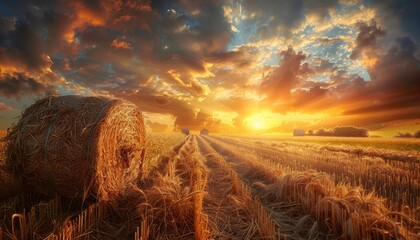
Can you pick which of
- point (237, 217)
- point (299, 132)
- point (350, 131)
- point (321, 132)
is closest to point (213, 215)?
point (237, 217)

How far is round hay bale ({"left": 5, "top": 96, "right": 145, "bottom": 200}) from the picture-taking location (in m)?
4.96

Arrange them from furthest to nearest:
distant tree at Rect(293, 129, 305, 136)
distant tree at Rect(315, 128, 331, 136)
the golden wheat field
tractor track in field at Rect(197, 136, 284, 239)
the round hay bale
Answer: distant tree at Rect(315, 128, 331, 136), distant tree at Rect(293, 129, 305, 136), the round hay bale, tractor track in field at Rect(197, 136, 284, 239), the golden wheat field

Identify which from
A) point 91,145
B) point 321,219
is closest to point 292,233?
point 321,219

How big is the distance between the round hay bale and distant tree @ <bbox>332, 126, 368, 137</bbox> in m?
56.3

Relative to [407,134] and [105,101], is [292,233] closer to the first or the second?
[105,101]

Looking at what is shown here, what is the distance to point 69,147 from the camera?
16.4 ft

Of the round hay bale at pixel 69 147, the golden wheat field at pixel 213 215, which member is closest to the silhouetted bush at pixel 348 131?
the golden wheat field at pixel 213 215

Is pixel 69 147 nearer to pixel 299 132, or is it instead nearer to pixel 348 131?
pixel 348 131

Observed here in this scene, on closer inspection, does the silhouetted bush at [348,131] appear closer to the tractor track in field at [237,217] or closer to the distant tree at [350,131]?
the distant tree at [350,131]

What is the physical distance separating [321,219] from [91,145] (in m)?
4.62

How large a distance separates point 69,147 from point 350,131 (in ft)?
195

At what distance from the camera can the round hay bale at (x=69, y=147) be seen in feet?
16.3

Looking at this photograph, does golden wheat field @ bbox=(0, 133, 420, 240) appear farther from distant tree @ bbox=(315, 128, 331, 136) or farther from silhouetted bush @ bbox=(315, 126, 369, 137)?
distant tree @ bbox=(315, 128, 331, 136)

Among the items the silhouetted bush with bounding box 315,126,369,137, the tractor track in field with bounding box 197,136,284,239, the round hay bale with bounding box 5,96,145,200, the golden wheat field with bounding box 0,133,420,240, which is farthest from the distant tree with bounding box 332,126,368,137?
the round hay bale with bounding box 5,96,145,200
